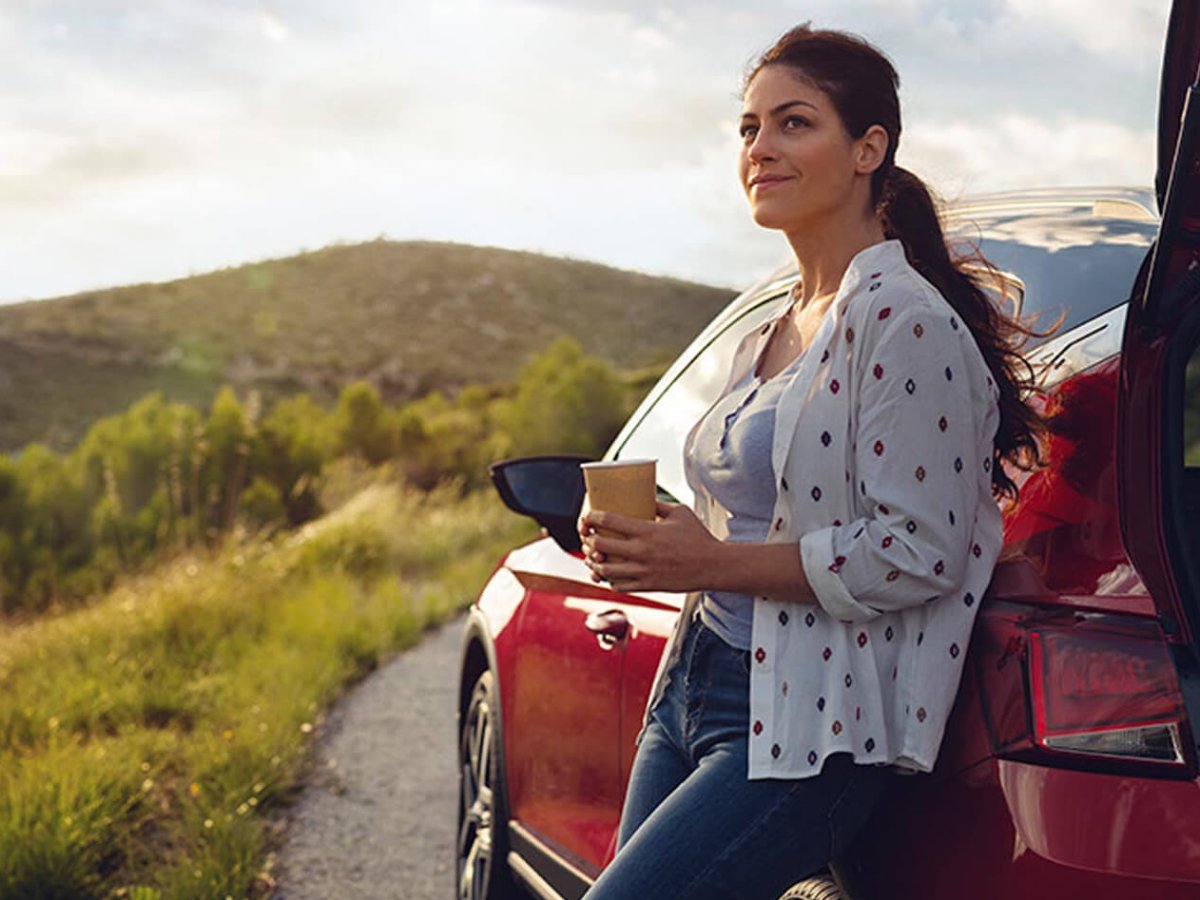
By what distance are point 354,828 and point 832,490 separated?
423cm

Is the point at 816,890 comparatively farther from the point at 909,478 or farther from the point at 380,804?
the point at 380,804

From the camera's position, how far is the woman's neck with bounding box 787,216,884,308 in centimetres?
231

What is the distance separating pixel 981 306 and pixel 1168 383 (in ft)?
A: 1.19

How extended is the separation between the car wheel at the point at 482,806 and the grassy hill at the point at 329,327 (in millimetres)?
50383

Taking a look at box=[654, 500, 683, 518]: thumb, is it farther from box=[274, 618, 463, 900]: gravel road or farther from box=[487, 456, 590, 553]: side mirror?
box=[274, 618, 463, 900]: gravel road

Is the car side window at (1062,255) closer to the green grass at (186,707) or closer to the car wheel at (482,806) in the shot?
the car wheel at (482,806)

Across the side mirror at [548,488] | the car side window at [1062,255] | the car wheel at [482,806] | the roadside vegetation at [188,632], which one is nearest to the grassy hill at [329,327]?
the roadside vegetation at [188,632]

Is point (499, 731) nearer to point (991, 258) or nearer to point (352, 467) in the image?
point (991, 258)

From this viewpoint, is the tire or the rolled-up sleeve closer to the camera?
the rolled-up sleeve

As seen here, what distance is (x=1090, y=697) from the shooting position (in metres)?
1.77

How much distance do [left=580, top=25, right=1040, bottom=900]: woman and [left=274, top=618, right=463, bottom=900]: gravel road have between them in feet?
10.4

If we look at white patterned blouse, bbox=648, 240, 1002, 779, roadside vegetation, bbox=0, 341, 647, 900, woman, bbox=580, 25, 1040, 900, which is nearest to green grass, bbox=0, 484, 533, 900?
roadside vegetation, bbox=0, 341, 647, 900

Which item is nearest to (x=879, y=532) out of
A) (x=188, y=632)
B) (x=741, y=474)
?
(x=741, y=474)

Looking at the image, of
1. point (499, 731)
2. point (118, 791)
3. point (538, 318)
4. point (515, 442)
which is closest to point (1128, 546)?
point (499, 731)
